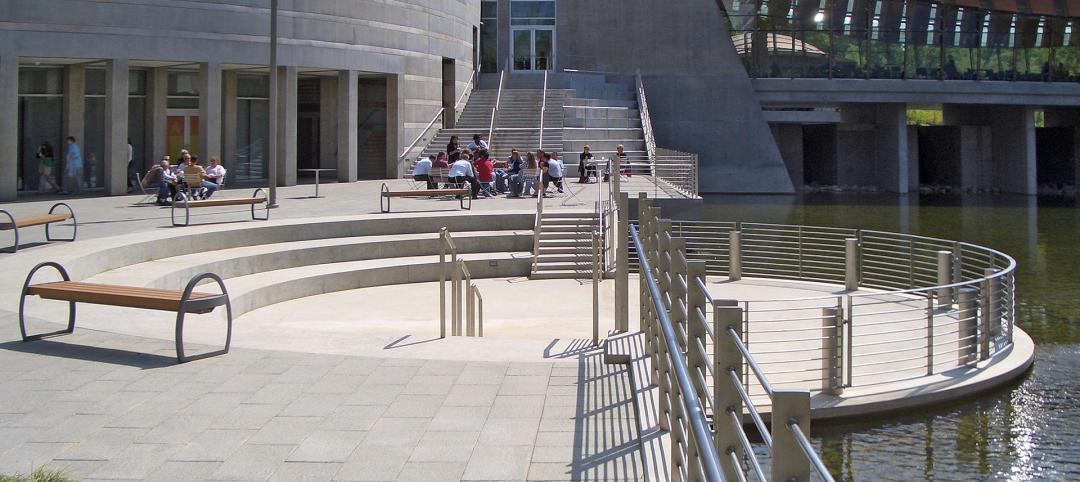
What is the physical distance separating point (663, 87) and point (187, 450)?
143 feet

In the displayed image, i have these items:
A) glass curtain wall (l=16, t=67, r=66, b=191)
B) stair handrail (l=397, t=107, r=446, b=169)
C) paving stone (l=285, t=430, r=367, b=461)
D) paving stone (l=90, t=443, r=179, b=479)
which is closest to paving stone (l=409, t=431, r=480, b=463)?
paving stone (l=285, t=430, r=367, b=461)

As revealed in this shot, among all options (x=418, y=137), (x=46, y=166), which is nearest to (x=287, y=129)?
(x=418, y=137)

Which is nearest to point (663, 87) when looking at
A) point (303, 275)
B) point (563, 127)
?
point (563, 127)

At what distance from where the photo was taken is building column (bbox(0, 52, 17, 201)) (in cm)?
2678

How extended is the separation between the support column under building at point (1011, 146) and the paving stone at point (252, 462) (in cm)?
5323

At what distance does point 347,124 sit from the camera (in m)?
34.5

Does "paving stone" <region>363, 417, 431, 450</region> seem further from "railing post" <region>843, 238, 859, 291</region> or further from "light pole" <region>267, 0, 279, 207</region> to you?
"light pole" <region>267, 0, 279, 207</region>

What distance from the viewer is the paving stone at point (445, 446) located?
21.8ft

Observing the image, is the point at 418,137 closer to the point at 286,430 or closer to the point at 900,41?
the point at 900,41

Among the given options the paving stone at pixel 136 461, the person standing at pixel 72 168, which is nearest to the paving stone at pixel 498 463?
the paving stone at pixel 136 461

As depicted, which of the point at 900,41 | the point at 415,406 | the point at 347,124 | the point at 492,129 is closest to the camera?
the point at 415,406

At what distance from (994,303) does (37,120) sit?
25139 mm

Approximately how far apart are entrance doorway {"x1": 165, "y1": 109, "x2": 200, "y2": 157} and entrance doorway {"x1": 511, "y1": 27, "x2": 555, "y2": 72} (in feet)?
68.4

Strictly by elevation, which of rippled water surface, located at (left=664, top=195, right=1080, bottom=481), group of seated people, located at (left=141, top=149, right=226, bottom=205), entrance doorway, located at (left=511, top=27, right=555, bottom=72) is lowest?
rippled water surface, located at (left=664, top=195, right=1080, bottom=481)
